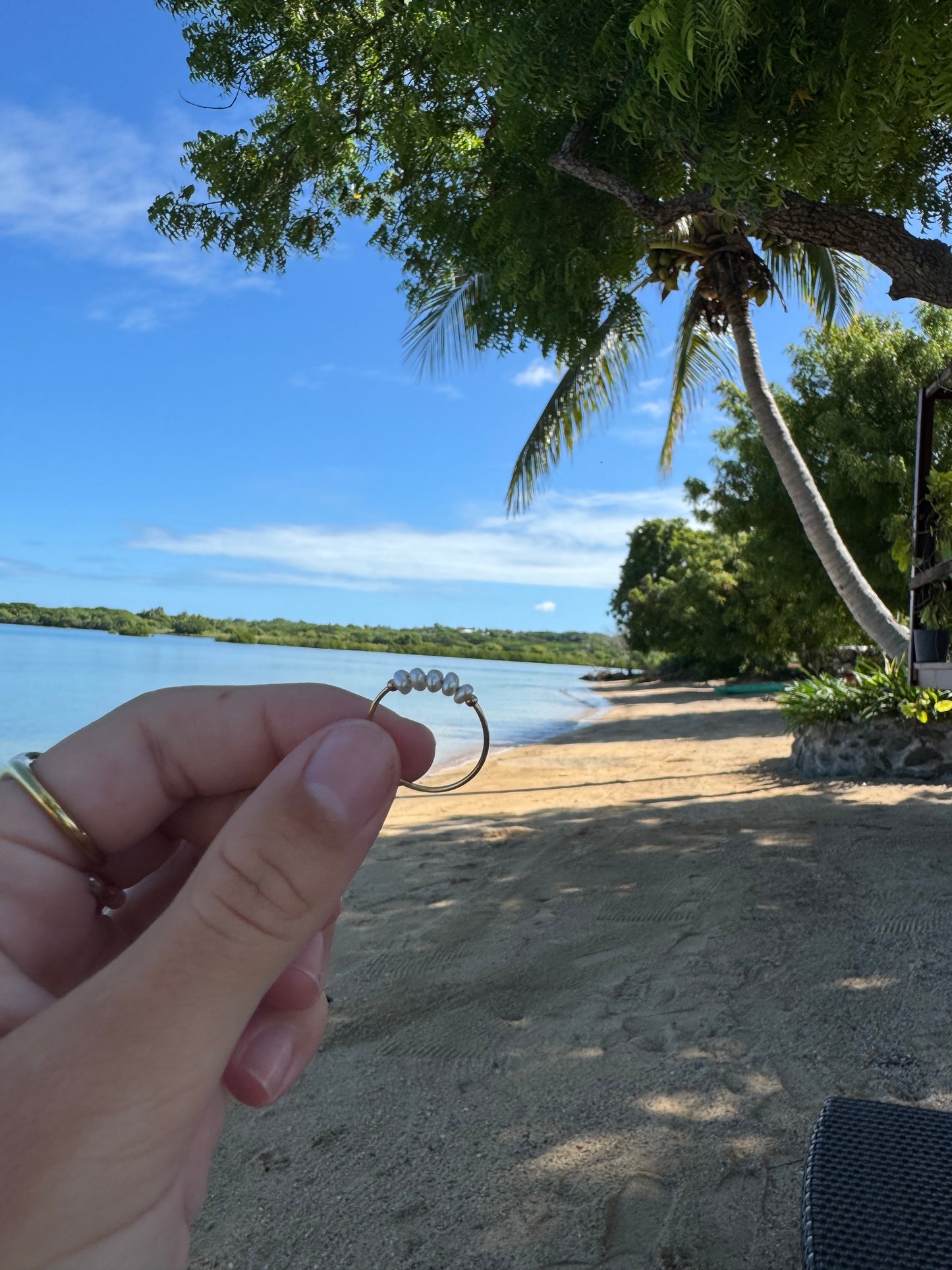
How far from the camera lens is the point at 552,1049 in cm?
309

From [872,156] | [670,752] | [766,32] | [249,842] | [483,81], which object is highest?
[483,81]

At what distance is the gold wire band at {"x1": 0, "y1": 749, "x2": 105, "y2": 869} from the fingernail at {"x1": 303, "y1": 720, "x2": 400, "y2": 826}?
38 cm

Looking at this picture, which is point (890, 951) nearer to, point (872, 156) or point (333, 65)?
point (872, 156)

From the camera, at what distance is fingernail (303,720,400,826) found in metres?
0.81

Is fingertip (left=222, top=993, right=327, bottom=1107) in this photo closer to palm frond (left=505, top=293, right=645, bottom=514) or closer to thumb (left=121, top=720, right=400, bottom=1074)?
thumb (left=121, top=720, right=400, bottom=1074)

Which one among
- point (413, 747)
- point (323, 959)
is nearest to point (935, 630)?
point (413, 747)

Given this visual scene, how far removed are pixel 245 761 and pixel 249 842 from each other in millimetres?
288

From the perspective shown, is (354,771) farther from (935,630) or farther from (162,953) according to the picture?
(935,630)

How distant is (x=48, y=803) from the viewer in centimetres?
→ 99

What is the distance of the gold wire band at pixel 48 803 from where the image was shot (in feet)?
3.23

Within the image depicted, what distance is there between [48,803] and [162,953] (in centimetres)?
32

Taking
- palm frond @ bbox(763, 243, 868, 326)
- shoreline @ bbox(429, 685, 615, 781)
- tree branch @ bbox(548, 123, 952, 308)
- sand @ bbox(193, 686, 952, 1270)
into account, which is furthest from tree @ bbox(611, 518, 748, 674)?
sand @ bbox(193, 686, 952, 1270)

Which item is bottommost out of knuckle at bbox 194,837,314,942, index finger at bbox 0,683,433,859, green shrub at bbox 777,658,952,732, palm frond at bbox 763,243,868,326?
green shrub at bbox 777,658,952,732

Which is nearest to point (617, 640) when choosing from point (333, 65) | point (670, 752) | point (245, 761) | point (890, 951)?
point (670, 752)
